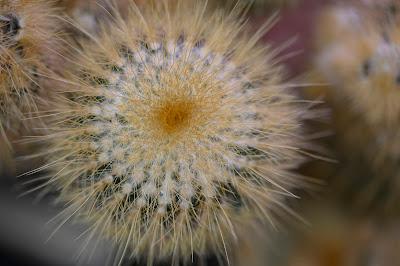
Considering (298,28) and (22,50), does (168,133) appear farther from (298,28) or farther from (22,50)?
(298,28)

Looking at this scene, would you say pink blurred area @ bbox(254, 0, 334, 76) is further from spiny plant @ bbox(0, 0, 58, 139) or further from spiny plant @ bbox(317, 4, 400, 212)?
spiny plant @ bbox(0, 0, 58, 139)

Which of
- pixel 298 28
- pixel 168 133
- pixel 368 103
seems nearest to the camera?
pixel 168 133

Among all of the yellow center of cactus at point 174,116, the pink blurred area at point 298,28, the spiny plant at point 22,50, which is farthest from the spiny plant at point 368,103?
the spiny plant at point 22,50

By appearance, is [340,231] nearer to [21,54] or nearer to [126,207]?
[126,207]

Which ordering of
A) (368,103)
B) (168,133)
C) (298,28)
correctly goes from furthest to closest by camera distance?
1. (298,28)
2. (368,103)
3. (168,133)

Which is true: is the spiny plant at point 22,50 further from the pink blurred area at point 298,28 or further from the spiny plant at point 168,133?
the pink blurred area at point 298,28

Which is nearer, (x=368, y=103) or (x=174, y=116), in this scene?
(x=174, y=116)

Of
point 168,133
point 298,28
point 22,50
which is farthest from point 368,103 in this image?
point 22,50
